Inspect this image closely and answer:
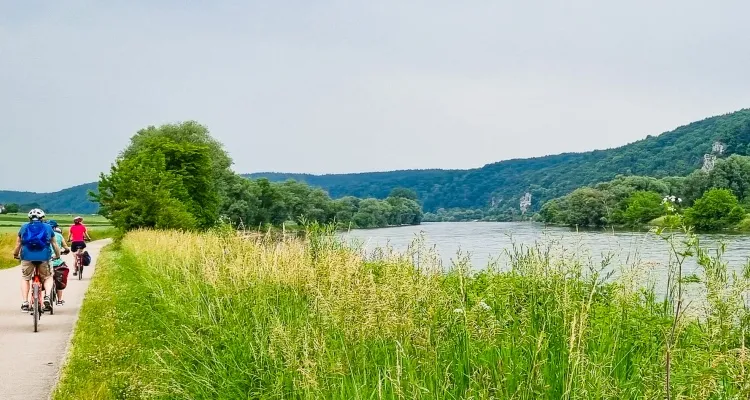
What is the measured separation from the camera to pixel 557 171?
392 ft

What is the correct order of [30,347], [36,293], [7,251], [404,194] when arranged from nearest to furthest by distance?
[30,347], [36,293], [7,251], [404,194]

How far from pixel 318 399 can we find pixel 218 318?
384cm

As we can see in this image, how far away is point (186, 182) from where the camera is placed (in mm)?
57750

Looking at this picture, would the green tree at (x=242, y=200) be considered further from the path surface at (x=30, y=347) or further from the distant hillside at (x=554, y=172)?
the path surface at (x=30, y=347)

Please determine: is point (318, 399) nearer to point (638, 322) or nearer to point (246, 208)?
point (638, 322)

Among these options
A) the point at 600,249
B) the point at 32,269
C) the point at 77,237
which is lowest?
the point at 600,249

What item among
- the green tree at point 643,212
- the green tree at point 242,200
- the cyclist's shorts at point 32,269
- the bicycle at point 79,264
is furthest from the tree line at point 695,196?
the cyclist's shorts at point 32,269

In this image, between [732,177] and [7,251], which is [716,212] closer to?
[732,177]

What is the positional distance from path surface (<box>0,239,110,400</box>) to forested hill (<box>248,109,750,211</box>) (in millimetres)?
88325

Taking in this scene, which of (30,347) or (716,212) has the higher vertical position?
(716,212)

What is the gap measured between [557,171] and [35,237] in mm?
114701

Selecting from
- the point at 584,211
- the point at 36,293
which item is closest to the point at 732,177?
the point at 584,211

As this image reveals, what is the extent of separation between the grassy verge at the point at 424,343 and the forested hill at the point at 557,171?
308 ft

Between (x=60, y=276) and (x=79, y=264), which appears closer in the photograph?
(x=60, y=276)
